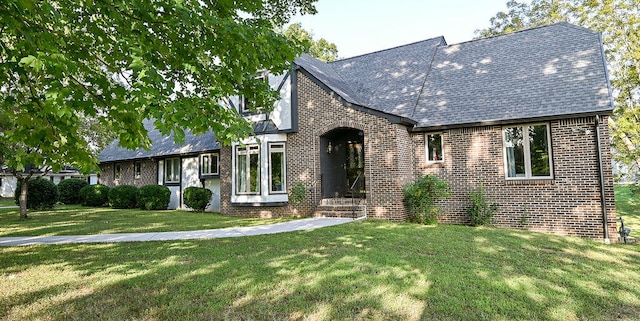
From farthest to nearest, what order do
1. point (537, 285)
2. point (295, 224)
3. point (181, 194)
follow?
point (181, 194) → point (295, 224) → point (537, 285)

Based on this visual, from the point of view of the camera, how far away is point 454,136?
1092 cm

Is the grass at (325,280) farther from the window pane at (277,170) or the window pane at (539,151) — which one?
the window pane at (277,170)

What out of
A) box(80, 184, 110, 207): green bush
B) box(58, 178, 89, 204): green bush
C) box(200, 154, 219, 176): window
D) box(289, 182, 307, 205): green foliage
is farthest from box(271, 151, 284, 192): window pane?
box(58, 178, 89, 204): green bush

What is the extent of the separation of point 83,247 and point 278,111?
777cm

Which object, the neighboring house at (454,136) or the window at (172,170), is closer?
the neighboring house at (454,136)

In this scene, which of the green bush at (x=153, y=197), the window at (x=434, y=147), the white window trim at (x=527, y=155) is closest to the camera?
the white window trim at (x=527, y=155)

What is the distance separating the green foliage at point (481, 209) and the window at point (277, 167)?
6.53 metres

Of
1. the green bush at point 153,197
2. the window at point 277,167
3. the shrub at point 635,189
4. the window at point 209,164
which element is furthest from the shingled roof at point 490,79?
the green bush at point 153,197


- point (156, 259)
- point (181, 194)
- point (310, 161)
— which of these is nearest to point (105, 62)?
point (156, 259)

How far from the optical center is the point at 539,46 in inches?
475

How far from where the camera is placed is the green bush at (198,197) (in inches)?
625

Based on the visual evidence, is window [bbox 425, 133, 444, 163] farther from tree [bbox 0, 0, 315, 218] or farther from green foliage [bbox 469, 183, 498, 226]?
tree [bbox 0, 0, 315, 218]

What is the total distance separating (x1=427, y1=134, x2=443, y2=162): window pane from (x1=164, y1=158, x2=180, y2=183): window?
43.7 ft

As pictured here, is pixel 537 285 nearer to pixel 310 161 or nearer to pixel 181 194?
pixel 310 161
